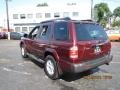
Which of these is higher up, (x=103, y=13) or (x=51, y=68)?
(x=103, y=13)

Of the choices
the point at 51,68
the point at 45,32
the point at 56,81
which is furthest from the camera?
the point at 45,32

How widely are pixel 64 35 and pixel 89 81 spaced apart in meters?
1.68

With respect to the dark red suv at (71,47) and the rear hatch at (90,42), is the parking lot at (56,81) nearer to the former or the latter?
the dark red suv at (71,47)

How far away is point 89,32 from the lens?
22.5 ft

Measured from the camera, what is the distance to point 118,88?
6.30m

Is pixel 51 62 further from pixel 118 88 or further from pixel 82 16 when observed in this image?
pixel 82 16

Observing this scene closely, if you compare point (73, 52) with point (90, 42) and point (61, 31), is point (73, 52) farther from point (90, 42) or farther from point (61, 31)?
point (61, 31)

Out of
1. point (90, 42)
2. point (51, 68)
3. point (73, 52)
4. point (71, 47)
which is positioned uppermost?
point (90, 42)

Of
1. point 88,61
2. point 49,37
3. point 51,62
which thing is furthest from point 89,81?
point 49,37

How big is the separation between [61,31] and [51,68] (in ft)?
4.28

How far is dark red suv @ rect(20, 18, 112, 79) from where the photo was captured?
20.7 feet

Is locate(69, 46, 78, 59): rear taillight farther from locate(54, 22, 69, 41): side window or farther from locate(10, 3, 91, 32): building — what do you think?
locate(10, 3, 91, 32): building

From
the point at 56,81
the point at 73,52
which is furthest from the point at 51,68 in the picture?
the point at 73,52

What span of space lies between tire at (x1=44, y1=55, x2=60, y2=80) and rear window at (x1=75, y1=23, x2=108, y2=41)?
49.9 inches
